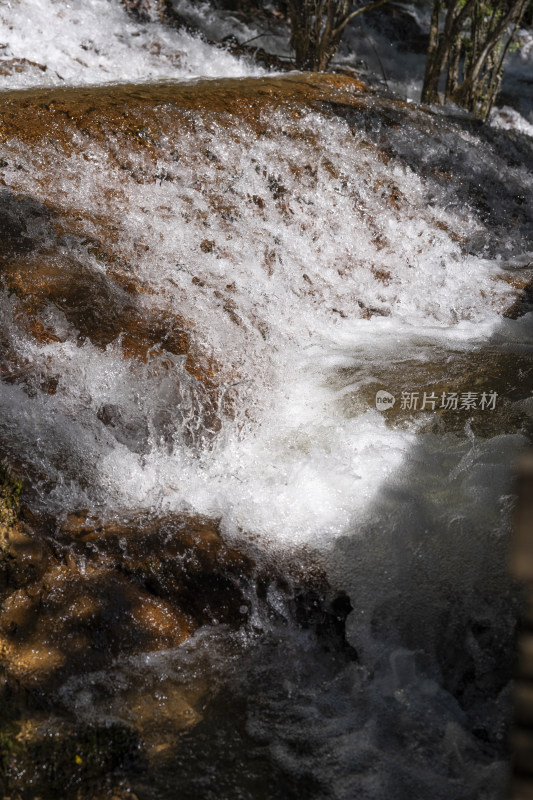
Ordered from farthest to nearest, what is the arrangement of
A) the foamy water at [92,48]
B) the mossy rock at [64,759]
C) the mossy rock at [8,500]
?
1. the foamy water at [92,48]
2. the mossy rock at [8,500]
3. the mossy rock at [64,759]

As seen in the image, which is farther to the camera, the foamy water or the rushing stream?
the foamy water

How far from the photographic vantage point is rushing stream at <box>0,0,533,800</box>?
2.14m

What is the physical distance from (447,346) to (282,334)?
98cm

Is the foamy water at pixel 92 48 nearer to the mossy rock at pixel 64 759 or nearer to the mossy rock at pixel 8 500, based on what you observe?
the mossy rock at pixel 8 500

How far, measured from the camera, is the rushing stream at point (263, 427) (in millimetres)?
2137

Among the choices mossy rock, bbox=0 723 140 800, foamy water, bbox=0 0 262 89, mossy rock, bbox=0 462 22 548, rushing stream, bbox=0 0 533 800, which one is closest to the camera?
mossy rock, bbox=0 723 140 800

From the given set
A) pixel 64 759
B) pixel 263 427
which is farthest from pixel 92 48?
pixel 64 759

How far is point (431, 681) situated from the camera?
7.60 ft

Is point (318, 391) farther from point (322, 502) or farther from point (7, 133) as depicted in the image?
point (7, 133)

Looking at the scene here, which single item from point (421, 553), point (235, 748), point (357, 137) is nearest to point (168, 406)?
point (421, 553)

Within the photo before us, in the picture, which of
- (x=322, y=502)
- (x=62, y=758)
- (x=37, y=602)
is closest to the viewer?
(x=62, y=758)

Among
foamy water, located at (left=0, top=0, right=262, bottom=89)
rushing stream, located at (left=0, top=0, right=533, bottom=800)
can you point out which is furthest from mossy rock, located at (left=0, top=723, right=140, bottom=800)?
foamy water, located at (left=0, top=0, right=262, bottom=89)

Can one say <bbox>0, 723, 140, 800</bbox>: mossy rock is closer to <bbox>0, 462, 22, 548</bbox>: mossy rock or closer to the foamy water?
<bbox>0, 462, 22, 548</bbox>: mossy rock

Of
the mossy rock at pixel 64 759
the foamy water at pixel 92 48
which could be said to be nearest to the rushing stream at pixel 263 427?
the mossy rock at pixel 64 759
